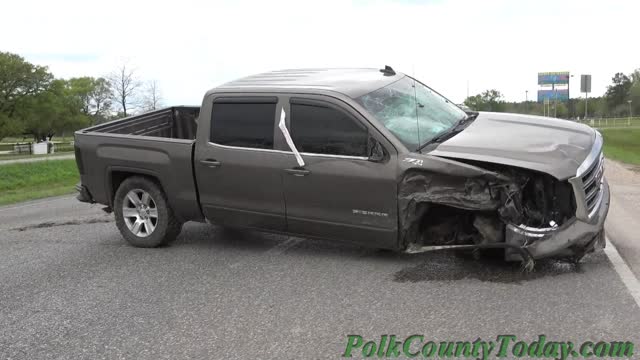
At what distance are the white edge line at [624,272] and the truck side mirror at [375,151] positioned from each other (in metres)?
2.31

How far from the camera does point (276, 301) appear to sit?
501 cm

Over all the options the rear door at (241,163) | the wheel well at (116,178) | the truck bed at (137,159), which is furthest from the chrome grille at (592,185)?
the wheel well at (116,178)

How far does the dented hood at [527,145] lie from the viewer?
5109mm

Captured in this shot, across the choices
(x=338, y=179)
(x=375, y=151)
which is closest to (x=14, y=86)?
(x=338, y=179)

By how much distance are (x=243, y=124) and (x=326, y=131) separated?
0.97m

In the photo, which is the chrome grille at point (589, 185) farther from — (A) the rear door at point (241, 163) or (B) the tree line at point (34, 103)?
(B) the tree line at point (34, 103)

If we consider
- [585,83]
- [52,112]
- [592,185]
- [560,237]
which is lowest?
[560,237]

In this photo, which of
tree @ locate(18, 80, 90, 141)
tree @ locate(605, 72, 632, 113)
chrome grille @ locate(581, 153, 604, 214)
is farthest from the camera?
tree @ locate(605, 72, 632, 113)

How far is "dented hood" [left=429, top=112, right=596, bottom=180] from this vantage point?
511 centimetres

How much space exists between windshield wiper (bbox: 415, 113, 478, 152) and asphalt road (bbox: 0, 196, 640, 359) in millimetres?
1184

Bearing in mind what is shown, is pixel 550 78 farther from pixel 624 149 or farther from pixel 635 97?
pixel 624 149

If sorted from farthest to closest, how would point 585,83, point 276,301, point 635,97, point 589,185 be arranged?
point 635,97 < point 585,83 < point 589,185 < point 276,301

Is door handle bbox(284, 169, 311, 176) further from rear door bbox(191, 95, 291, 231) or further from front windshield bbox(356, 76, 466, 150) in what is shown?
front windshield bbox(356, 76, 466, 150)

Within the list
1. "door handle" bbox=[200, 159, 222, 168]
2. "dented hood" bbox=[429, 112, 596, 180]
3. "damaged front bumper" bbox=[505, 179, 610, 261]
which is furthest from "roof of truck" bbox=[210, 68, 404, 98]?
"damaged front bumper" bbox=[505, 179, 610, 261]
